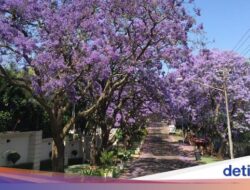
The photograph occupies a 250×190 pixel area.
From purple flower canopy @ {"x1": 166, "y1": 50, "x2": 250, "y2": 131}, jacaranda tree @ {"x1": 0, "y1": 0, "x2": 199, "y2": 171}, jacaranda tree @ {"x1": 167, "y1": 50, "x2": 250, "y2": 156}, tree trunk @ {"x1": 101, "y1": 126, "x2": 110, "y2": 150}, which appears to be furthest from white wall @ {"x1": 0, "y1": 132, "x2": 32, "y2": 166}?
purple flower canopy @ {"x1": 166, "y1": 50, "x2": 250, "y2": 131}

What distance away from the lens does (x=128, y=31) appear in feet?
71.9

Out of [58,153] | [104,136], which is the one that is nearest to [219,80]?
[104,136]

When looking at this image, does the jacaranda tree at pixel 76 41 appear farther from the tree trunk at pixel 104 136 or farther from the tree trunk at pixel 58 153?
the tree trunk at pixel 104 136

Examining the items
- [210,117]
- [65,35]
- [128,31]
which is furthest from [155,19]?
[210,117]

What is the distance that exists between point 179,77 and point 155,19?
41.7 feet

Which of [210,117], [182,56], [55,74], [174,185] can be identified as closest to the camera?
[174,185]

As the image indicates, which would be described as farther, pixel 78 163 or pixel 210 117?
pixel 210 117

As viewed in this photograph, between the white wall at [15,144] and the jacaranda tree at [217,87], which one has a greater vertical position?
the jacaranda tree at [217,87]

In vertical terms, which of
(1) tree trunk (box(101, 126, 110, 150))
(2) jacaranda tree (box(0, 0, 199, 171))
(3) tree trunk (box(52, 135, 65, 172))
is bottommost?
(3) tree trunk (box(52, 135, 65, 172))

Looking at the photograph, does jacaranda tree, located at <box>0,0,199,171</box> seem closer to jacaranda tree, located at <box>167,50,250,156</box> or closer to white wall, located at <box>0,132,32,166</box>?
white wall, located at <box>0,132,32,166</box>

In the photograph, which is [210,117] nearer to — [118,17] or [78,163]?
[78,163]

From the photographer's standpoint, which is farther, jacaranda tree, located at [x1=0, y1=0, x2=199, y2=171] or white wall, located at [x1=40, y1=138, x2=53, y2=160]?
white wall, located at [x1=40, y1=138, x2=53, y2=160]

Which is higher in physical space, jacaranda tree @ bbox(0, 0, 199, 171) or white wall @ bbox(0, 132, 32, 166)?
jacaranda tree @ bbox(0, 0, 199, 171)

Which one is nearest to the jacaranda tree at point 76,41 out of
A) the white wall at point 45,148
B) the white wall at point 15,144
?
the white wall at point 15,144
